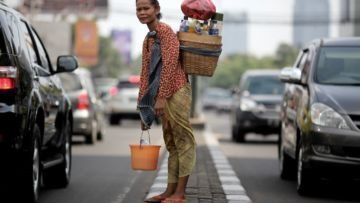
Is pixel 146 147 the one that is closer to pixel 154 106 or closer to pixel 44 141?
pixel 154 106

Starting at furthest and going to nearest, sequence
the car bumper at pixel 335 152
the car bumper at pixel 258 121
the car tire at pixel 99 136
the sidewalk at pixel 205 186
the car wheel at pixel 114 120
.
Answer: the car wheel at pixel 114 120 < the car tire at pixel 99 136 < the car bumper at pixel 258 121 < the car bumper at pixel 335 152 < the sidewalk at pixel 205 186

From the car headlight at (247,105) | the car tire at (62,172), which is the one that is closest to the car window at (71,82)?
the car headlight at (247,105)

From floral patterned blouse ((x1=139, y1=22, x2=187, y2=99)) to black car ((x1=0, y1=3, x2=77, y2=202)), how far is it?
997mm

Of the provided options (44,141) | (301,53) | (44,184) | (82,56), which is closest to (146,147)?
(44,141)

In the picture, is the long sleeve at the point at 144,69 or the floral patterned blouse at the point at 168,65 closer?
the floral patterned blouse at the point at 168,65

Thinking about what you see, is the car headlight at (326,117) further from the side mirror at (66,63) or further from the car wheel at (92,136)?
the car wheel at (92,136)

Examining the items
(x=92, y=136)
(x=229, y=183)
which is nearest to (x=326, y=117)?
(x=229, y=183)

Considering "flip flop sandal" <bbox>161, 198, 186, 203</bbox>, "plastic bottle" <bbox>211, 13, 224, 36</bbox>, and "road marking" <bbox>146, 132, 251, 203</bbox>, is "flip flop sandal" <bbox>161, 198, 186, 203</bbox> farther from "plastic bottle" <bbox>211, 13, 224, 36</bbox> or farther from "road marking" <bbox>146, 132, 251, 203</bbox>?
"plastic bottle" <bbox>211, 13, 224, 36</bbox>

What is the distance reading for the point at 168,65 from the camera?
841 centimetres

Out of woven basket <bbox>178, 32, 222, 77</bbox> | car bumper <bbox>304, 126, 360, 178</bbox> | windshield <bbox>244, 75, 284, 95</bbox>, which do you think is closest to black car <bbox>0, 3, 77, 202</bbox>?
woven basket <bbox>178, 32, 222, 77</bbox>

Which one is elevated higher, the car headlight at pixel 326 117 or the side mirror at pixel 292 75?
→ the side mirror at pixel 292 75

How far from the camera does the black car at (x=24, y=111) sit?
330 inches

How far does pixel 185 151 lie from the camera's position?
28.3ft

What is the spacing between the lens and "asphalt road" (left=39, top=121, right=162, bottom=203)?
34.0ft
